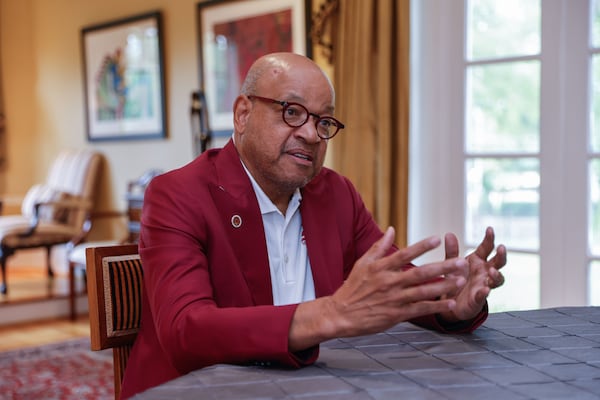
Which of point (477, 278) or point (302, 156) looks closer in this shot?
point (477, 278)

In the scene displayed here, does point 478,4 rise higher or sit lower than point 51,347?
higher

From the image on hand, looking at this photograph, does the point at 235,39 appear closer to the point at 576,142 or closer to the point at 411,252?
the point at 576,142

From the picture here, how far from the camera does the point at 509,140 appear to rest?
11.0 feet

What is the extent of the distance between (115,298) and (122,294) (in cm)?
2

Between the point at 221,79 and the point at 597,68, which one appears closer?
the point at 597,68

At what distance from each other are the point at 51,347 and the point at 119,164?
204cm

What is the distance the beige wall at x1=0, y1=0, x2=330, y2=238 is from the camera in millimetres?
5324

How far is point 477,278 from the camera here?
1.36 meters

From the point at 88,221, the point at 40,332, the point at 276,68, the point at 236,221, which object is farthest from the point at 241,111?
the point at 88,221

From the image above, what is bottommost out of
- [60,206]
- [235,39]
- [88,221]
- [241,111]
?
[88,221]

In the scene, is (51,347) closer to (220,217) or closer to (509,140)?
(509,140)

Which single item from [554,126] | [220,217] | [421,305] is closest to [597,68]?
[554,126]

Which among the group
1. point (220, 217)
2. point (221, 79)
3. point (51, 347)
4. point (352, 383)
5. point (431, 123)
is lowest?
point (51, 347)

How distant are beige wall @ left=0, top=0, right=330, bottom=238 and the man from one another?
12.1ft
